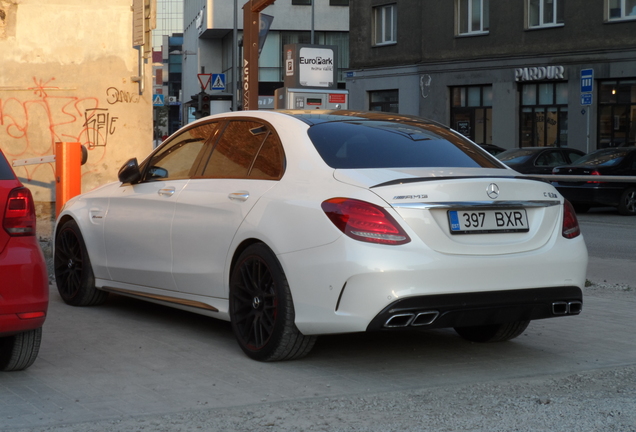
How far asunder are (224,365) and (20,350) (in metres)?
1.12

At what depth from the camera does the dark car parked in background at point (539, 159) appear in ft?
72.1

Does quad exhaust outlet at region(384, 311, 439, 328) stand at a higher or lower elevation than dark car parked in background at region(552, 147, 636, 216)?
lower

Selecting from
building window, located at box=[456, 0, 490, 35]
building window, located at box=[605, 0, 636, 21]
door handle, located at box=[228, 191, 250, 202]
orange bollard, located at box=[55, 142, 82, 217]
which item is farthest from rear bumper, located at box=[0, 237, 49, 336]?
building window, located at box=[456, 0, 490, 35]

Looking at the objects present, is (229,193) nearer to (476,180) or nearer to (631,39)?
(476,180)

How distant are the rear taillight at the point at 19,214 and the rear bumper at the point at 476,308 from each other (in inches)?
73.1

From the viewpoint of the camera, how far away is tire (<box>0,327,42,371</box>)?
5352 millimetres

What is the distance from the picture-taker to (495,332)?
638 centimetres

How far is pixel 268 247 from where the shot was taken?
18.4 ft

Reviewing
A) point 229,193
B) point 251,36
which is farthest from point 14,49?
point 229,193

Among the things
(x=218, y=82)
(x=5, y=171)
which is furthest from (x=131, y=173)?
(x=218, y=82)

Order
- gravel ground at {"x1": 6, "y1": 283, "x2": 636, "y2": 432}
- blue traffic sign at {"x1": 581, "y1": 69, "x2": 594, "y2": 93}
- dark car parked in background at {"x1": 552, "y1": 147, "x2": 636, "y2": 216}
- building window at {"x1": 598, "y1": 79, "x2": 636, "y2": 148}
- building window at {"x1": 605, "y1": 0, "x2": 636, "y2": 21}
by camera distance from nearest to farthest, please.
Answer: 1. gravel ground at {"x1": 6, "y1": 283, "x2": 636, "y2": 432}
2. dark car parked in background at {"x1": 552, "y1": 147, "x2": 636, "y2": 216}
3. blue traffic sign at {"x1": 581, "y1": 69, "x2": 594, "y2": 93}
4. building window at {"x1": 605, "y1": 0, "x2": 636, "y2": 21}
5. building window at {"x1": 598, "y1": 79, "x2": 636, "y2": 148}

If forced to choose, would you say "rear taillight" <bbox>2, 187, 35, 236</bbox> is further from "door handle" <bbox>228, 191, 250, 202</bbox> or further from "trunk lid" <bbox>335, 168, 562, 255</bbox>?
"trunk lid" <bbox>335, 168, 562, 255</bbox>

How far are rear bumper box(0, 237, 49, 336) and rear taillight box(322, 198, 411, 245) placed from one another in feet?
5.16

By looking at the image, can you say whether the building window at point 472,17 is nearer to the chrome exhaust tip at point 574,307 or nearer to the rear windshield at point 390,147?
the rear windshield at point 390,147
